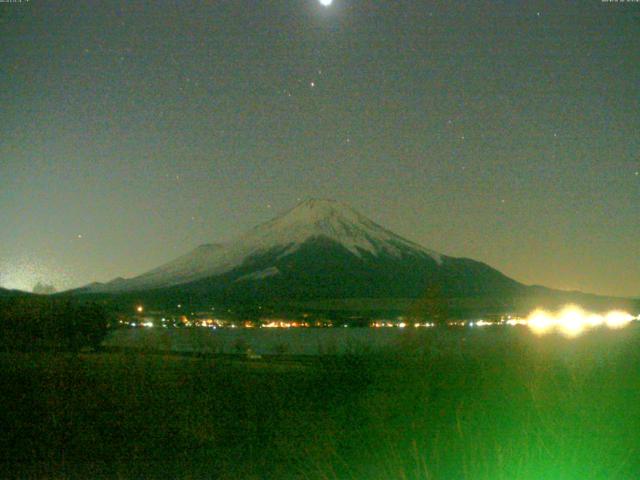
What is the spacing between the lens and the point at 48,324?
41375mm

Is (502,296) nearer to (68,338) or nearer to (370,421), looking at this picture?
(68,338)

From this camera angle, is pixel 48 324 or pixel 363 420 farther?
pixel 48 324

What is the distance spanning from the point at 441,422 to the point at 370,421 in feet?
3.36

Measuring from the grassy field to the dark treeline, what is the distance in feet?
66.5

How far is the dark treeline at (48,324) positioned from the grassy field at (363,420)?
2026 centimetres

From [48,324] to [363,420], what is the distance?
31320mm

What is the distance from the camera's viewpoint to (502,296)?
8056 centimetres

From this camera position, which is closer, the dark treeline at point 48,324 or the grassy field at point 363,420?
the grassy field at point 363,420

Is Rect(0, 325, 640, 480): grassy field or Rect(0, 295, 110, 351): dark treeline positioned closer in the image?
Rect(0, 325, 640, 480): grassy field

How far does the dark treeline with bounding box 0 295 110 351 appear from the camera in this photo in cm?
3944

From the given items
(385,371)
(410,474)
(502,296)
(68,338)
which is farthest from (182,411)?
(502,296)

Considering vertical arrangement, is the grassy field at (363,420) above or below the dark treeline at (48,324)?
below

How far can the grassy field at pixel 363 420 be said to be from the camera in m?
9.14

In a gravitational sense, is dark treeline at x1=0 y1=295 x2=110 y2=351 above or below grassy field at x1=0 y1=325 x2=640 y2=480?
above
